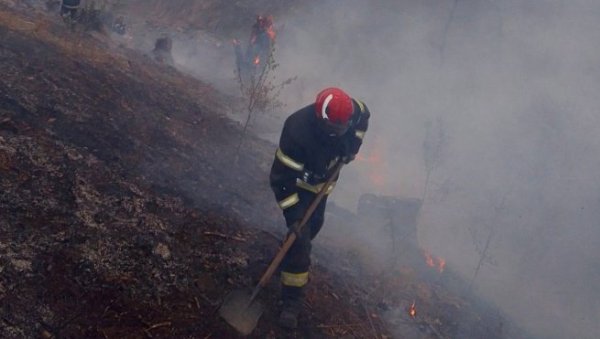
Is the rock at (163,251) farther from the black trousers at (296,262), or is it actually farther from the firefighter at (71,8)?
the firefighter at (71,8)

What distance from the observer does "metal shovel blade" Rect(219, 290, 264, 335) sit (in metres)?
3.37

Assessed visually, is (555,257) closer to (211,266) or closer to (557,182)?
(557,182)

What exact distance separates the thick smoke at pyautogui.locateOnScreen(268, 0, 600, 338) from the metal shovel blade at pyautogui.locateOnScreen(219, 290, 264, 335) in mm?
10579

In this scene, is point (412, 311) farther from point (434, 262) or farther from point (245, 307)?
point (434, 262)

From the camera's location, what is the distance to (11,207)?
345 centimetres

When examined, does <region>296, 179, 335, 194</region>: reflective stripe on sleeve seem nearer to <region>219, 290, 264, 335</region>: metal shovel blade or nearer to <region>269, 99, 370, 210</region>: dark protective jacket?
<region>269, 99, 370, 210</region>: dark protective jacket

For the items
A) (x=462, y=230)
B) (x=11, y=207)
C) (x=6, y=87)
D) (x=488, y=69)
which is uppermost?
(x=488, y=69)

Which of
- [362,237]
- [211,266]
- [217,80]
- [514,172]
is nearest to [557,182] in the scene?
[514,172]

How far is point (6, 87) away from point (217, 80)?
8914mm

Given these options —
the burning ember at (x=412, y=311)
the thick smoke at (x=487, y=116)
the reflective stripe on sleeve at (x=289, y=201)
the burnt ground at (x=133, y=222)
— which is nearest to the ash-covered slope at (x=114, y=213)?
the burnt ground at (x=133, y=222)

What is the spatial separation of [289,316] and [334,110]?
5.76 feet

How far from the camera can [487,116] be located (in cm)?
1742

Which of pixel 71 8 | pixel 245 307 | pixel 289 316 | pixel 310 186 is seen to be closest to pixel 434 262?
pixel 310 186

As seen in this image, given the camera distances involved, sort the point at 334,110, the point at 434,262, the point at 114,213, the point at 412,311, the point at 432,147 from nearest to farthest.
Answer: the point at 334,110
the point at 114,213
the point at 412,311
the point at 434,262
the point at 432,147
